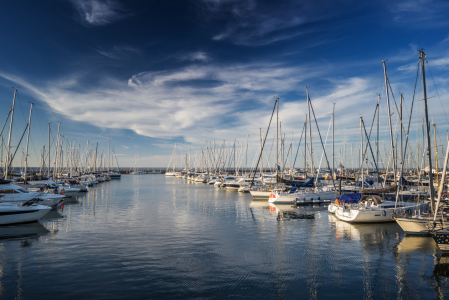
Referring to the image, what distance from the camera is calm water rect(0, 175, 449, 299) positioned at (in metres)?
13.4

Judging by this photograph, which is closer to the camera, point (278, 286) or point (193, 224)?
point (278, 286)

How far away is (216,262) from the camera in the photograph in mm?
17344

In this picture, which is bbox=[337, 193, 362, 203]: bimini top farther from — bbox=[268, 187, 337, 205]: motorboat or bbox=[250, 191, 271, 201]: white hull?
bbox=[250, 191, 271, 201]: white hull

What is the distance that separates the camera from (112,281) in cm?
1434

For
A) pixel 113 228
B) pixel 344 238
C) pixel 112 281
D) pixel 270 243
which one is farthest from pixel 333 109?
pixel 112 281

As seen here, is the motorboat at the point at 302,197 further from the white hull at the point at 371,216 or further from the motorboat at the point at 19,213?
the motorboat at the point at 19,213

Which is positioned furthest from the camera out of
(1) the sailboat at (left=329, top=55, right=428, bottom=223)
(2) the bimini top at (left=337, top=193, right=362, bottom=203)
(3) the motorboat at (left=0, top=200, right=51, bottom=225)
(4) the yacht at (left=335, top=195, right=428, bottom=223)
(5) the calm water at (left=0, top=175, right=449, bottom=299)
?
(2) the bimini top at (left=337, top=193, right=362, bottom=203)

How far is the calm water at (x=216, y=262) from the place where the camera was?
1338cm

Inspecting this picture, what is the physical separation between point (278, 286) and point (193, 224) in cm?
1757

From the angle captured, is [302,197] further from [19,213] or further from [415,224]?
[19,213]

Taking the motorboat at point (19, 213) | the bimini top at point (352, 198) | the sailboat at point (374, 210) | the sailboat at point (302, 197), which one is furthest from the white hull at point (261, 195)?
the motorboat at point (19, 213)

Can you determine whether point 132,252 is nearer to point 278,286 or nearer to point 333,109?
point 278,286

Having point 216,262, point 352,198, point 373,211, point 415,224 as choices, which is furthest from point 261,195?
point 216,262

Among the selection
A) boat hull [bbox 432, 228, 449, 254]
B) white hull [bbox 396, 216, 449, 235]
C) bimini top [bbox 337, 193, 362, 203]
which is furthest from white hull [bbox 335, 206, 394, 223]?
boat hull [bbox 432, 228, 449, 254]
